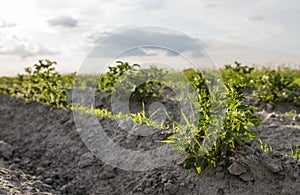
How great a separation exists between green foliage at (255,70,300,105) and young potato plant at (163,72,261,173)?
391 centimetres

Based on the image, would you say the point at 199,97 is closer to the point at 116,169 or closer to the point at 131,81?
the point at 116,169

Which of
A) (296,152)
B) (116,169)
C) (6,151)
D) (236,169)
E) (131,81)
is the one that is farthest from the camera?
(131,81)

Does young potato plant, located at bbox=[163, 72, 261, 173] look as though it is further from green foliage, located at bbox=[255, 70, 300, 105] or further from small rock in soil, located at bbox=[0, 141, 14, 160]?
green foliage, located at bbox=[255, 70, 300, 105]

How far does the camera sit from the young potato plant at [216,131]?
3645mm

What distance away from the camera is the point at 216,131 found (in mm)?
3670

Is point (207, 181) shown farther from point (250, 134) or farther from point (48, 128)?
point (48, 128)

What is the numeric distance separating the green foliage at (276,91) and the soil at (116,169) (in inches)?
40.0

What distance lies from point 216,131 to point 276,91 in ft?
13.8

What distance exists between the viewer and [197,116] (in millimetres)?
3752

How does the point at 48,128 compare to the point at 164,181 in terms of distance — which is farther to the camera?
the point at 48,128

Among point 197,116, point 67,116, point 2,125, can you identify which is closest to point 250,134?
point 197,116

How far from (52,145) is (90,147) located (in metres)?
0.83

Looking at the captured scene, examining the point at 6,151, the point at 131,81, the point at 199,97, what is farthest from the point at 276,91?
the point at 6,151

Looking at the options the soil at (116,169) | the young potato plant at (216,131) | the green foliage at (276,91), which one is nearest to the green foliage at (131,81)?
the soil at (116,169)
